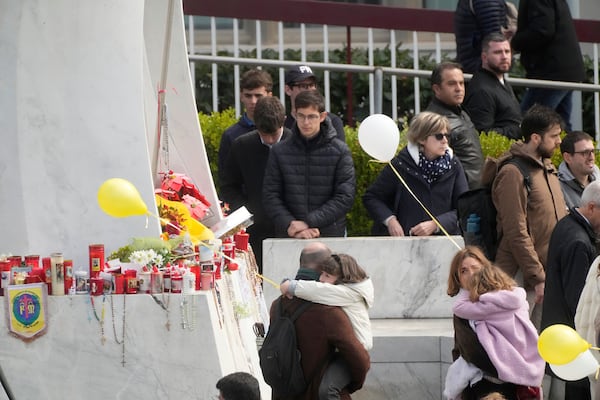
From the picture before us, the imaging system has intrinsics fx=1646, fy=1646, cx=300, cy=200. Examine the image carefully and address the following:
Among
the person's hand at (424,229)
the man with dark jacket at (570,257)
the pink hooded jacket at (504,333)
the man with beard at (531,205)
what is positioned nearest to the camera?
the pink hooded jacket at (504,333)

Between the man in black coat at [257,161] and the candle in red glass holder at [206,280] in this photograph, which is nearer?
the candle in red glass holder at [206,280]

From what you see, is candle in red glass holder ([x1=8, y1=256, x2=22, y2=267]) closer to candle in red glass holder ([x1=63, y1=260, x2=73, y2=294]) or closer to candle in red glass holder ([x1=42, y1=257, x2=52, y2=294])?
candle in red glass holder ([x1=42, y1=257, x2=52, y2=294])

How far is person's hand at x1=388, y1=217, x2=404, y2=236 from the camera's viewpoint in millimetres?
11766

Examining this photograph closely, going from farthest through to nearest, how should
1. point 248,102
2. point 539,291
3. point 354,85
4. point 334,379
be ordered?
point 354,85
point 248,102
point 539,291
point 334,379

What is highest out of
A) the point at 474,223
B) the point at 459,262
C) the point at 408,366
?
the point at 474,223

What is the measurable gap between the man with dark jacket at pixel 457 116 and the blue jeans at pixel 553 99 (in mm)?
2582

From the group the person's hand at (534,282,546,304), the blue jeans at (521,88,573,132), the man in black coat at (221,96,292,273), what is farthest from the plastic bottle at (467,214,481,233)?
the blue jeans at (521,88,573,132)

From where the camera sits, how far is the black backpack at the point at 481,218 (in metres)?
10.9

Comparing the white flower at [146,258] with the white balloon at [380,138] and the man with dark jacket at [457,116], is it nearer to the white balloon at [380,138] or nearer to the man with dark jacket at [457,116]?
the white balloon at [380,138]

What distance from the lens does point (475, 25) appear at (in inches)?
567

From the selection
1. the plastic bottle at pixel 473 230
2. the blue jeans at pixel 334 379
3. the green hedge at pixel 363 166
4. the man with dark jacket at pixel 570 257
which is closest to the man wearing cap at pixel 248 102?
the green hedge at pixel 363 166

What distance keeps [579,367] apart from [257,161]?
184 inches

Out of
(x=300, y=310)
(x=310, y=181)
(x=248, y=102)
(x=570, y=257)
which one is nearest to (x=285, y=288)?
(x=300, y=310)

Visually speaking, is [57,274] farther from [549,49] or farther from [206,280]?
[549,49]
